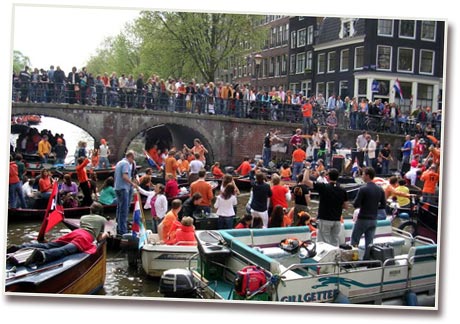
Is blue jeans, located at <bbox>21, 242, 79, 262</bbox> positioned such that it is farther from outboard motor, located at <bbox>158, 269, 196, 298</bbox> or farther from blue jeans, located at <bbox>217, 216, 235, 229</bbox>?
blue jeans, located at <bbox>217, 216, 235, 229</bbox>

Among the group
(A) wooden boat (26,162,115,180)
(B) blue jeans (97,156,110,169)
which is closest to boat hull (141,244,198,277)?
(A) wooden boat (26,162,115,180)

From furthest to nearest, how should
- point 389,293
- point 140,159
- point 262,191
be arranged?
point 140,159 < point 262,191 < point 389,293

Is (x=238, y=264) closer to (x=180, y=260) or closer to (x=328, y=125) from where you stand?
(x=180, y=260)

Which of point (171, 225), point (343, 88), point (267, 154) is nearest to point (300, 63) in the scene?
point (343, 88)

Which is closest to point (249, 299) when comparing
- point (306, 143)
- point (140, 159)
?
point (306, 143)

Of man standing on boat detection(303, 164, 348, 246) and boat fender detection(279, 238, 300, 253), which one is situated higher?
man standing on boat detection(303, 164, 348, 246)

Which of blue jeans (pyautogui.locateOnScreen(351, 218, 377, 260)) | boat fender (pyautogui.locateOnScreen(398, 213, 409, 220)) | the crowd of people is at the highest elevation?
the crowd of people

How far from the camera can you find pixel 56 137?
17.4 m

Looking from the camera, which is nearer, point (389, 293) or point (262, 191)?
point (389, 293)

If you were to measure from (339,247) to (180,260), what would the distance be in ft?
7.93

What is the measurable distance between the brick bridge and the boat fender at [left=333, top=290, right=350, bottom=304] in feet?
40.5

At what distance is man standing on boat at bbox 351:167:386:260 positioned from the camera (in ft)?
21.5

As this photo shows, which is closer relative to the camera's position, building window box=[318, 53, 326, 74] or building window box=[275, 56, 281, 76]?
building window box=[275, 56, 281, 76]

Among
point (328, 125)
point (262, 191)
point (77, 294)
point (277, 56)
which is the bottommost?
point (77, 294)
